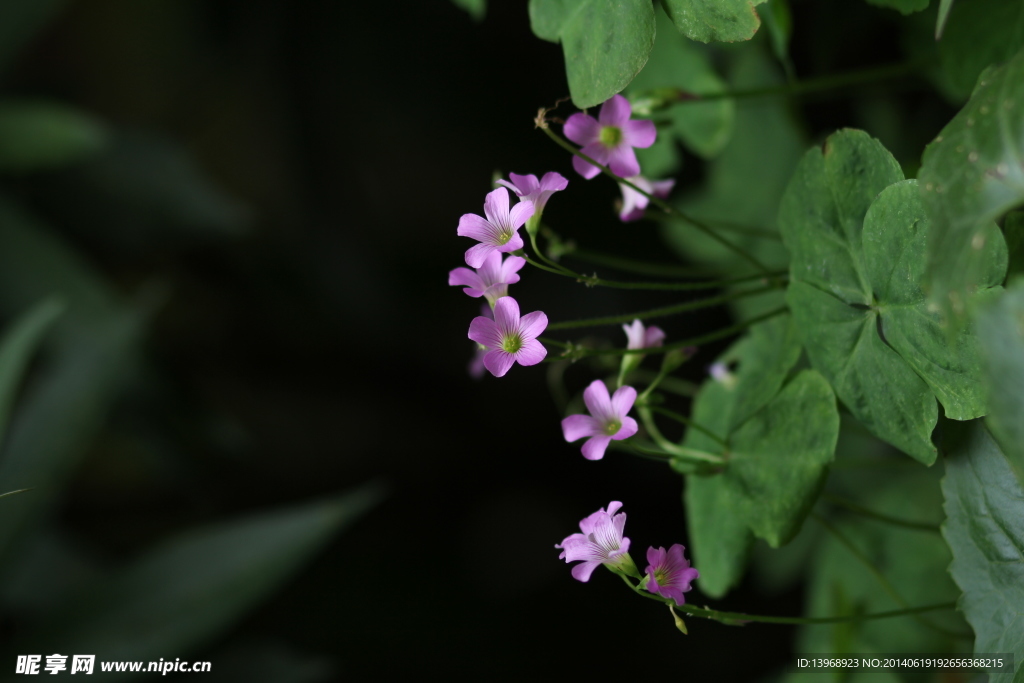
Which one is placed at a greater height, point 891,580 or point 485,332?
point 485,332

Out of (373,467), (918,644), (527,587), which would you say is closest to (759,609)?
(527,587)

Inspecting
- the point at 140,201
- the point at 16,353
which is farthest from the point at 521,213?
the point at 140,201

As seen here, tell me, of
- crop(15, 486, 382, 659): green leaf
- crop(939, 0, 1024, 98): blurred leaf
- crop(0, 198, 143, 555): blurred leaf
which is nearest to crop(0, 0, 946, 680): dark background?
crop(0, 198, 143, 555): blurred leaf

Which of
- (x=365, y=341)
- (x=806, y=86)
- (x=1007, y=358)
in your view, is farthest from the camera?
(x=365, y=341)

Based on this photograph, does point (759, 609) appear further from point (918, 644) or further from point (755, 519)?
point (755, 519)

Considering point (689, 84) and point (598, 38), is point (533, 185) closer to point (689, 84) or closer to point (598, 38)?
point (598, 38)

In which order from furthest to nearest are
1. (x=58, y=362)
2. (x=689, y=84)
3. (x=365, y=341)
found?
(x=365, y=341) → (x=58, y=362) → (x=689, y=84)

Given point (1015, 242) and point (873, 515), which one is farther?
point (873, 515)

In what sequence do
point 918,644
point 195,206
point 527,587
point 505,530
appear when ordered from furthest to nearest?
1. point 505,530
2. point 527,587
3. point 195,206
4. point 918,644
